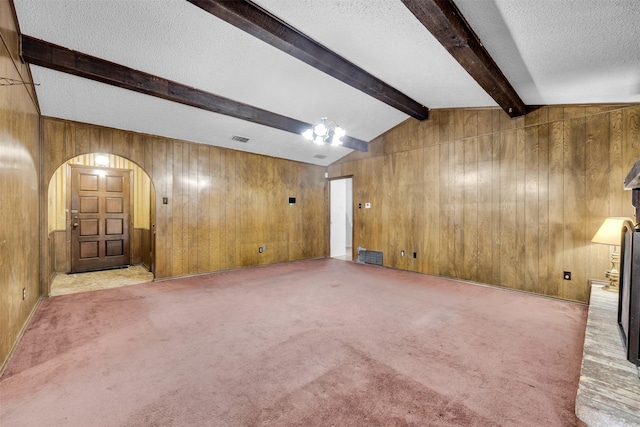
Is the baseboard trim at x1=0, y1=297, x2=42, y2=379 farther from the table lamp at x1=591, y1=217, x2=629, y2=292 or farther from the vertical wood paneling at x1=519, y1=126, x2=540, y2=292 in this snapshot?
the vertical wood paneling at x1=519, y1=126, x2=540, y2=292

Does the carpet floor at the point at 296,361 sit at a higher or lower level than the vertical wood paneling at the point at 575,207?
lower

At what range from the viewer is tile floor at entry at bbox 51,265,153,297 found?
4.48 meters

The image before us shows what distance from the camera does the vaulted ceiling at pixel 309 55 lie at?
2279 mm

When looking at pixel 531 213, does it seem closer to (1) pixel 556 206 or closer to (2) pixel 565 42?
(1) pixel 556 206

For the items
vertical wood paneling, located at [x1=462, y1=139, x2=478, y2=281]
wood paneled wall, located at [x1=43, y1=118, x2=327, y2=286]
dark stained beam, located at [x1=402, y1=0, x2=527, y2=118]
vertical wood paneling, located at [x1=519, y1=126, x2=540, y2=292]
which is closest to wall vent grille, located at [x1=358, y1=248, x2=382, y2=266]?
wood paneled wall, located at [x1=43, y1=118, x2=327, y2=286]

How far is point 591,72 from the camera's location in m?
2.84

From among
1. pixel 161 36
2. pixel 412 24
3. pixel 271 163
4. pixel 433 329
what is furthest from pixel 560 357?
pixel 271 163

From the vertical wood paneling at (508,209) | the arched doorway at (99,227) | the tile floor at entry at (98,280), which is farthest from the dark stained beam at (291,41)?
the tile floor at entry at (98,280)

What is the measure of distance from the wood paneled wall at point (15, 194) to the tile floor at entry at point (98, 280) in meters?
1.08

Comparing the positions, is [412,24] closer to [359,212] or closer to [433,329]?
[433,329]

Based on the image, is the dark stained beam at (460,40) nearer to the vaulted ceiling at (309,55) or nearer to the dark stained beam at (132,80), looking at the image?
the vaulted ceiling at (309,55)

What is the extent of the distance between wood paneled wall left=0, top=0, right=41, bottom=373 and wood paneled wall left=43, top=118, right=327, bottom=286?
102 cm

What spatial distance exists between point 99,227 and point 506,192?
765 cm

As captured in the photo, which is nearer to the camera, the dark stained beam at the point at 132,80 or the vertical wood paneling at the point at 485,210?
the dark stained beam at the point at 132,80
